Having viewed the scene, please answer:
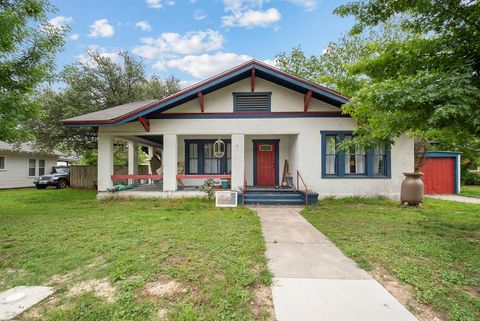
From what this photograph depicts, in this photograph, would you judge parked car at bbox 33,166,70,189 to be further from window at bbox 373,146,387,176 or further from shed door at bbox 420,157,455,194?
shed door at bbox 420,157,455,194

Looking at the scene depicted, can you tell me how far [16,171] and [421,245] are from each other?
24.7 meters

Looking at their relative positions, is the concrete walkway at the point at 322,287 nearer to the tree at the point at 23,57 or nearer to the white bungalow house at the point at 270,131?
the white bungalow house at the point at 270,131

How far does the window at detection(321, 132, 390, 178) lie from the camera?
32.9 feet

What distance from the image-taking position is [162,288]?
2.95 meters

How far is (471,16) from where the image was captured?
3980mm

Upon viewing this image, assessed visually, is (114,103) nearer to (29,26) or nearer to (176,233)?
(29,26)

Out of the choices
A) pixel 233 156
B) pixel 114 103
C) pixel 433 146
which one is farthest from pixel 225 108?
pixel 433 146

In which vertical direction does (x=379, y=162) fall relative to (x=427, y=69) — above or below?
below

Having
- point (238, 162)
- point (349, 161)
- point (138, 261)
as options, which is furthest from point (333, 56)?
point (138, 261)

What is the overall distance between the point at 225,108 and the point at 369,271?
8.16m

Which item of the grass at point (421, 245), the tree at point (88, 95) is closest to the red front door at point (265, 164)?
the grass at point (421, 245)

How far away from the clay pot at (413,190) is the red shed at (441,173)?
18.1ft

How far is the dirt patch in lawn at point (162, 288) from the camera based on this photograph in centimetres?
281

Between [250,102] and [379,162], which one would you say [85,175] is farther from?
[379,162]
